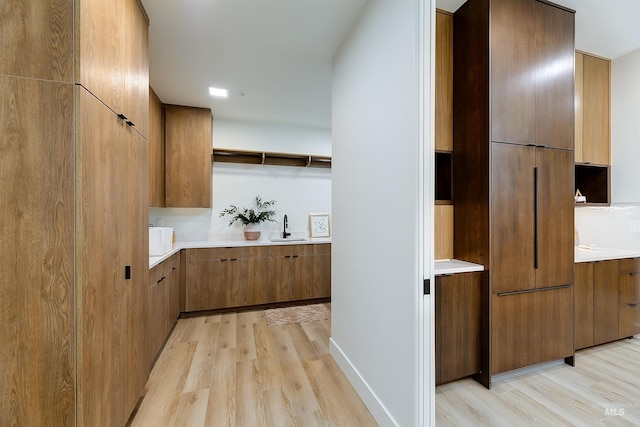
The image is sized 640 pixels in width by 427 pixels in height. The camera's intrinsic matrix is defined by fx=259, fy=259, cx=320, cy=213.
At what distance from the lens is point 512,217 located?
195 centimetres

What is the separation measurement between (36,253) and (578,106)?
4.27 m

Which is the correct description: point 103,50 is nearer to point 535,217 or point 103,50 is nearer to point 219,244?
point 219,244

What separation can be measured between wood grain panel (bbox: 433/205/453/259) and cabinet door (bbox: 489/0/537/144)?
0.65 metres

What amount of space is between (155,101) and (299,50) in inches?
76.3

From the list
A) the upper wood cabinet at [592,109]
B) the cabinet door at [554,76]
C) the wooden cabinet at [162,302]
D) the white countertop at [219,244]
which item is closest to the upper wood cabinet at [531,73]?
the cabinet door at [554,76]

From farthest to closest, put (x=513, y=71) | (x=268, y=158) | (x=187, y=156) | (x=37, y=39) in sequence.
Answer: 1. (x=268, y=158)
2. (x=187, y=156)
3. (x=513, y=71)
4. (x=37, y=39)

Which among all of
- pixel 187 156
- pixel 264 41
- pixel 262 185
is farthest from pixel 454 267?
pixel 187 156

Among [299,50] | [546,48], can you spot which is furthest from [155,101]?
[546,48]

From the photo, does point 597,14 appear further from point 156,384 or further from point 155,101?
point 156,384

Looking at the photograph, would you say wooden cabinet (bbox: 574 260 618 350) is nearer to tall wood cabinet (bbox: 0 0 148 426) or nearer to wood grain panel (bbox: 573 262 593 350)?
wood grain panel (bbox: 573 262 593 350)

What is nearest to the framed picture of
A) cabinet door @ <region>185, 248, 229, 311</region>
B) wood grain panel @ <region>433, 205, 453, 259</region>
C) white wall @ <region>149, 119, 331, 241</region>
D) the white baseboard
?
white wall @ <region>149, 119, 331, 241</region>

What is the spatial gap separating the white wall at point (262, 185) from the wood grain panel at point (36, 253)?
2.79m

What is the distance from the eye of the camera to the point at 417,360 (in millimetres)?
1308

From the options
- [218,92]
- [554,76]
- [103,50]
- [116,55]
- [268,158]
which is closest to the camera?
[103,50]
